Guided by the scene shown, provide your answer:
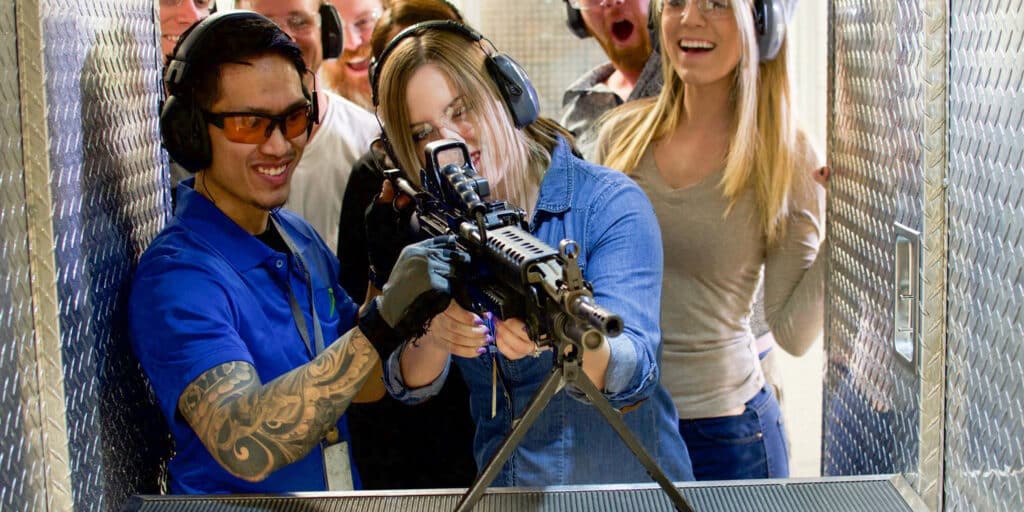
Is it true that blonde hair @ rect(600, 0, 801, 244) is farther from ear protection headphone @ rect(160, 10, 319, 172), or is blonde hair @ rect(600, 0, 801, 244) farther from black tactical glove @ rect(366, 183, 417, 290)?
ear protection headphone @ rect(160, 10, 319, 172)

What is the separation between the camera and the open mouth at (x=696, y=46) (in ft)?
7.49

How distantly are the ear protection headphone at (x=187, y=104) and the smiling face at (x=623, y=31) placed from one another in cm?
92

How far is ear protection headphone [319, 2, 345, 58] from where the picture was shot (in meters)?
2.41

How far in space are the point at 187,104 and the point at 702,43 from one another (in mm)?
1096

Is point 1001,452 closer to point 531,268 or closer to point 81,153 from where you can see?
point 531,268

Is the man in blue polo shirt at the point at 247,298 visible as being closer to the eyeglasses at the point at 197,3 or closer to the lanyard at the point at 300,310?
the lanyard at the point at 300,310

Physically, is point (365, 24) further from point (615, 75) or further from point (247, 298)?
point (247, 298)

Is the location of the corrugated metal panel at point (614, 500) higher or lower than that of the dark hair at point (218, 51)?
lower

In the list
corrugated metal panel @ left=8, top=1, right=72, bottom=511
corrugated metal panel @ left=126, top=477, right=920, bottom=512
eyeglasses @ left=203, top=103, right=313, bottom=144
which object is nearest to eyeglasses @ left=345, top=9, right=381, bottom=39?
eyeglasses @ left=203, top=103, right=313, bottom=144

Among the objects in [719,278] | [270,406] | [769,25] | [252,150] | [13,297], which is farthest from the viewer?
[719,278]

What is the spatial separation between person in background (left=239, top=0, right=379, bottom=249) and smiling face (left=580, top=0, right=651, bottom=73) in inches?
23.8

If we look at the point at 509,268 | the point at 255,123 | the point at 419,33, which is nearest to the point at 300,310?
the point at 255,123

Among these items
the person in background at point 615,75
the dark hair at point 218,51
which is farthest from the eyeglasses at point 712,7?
the dark hair at point 218,51

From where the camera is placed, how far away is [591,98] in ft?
8.42
